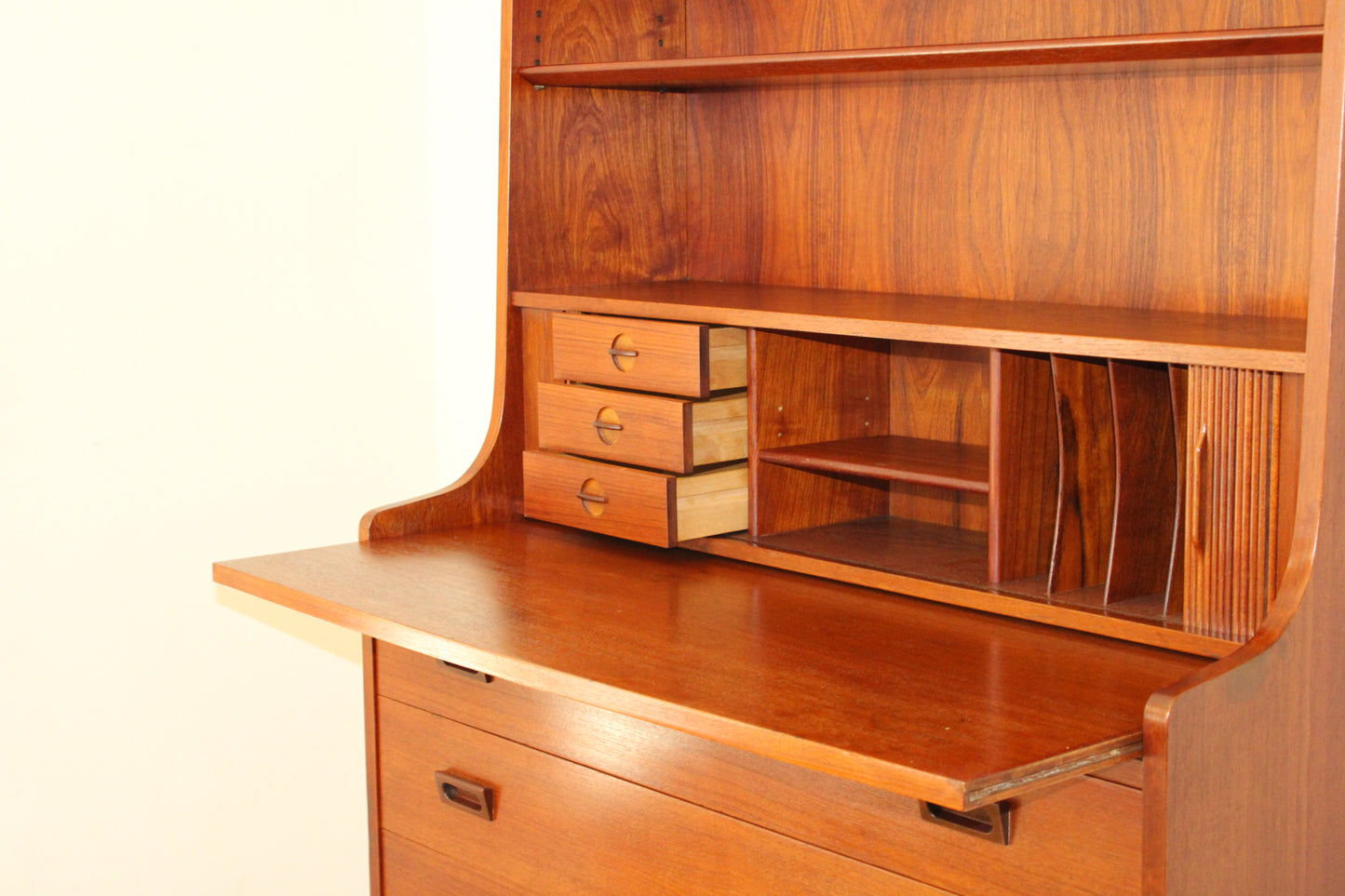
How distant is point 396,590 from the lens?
166cm

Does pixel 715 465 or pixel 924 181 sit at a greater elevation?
pixel 924 181

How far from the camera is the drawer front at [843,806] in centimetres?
124

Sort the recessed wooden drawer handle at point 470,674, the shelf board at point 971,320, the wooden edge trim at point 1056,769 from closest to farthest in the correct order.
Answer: the wooden edge trim at point 1056,769, the shelf board at point 971,320, the recessed wooden drawer handle at point 470,674

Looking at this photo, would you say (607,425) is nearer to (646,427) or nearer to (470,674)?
(646,427)

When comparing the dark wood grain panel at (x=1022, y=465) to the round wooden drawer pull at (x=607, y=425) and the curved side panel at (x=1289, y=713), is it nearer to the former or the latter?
the curved side panel at (x=1289, y=713)

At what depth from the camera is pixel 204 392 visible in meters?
2.49

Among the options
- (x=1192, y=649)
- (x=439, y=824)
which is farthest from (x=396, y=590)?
(x=1192, y=649)

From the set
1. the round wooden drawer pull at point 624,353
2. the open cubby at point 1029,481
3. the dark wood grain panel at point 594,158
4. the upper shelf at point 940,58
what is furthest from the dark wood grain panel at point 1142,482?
the dark wood grain panel at point 594,158

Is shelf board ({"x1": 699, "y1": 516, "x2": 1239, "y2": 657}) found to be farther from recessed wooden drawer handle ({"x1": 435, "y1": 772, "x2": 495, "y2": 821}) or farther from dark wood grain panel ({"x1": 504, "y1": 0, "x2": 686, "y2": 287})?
dark wood grain panel ({"x1": 504, "y1": 0, "x2": 686, "y2": 287})

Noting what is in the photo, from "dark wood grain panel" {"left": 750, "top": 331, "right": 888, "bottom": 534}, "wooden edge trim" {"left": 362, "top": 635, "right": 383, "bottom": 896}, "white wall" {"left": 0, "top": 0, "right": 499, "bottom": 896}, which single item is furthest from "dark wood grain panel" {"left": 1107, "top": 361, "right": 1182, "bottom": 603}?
"white wall" {"left": 0, "top": 0, "right": 499, "bottom": 896}

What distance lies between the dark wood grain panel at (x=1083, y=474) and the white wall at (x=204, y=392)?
1504 mm

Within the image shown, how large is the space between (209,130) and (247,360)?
406 mm

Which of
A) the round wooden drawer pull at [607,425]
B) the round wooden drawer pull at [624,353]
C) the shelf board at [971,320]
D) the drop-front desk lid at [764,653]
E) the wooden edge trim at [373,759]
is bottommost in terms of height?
the wooden edge trim at [373,759]

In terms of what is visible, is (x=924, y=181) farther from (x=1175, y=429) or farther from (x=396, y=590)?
(x=396, y=590)
